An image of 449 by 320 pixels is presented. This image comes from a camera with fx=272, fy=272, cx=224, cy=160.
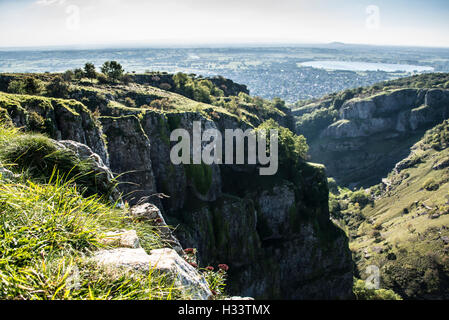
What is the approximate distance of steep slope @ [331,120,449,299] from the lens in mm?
93875

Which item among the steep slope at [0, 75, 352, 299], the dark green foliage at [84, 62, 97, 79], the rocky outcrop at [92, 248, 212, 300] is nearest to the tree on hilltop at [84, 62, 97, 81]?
the dark green foliage at [84, 62, 97, 79]

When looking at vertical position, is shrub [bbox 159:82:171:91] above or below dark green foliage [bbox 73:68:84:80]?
below

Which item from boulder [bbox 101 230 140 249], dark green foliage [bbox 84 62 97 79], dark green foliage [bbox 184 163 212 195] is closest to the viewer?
boulder [bbox 101 230 140 249]

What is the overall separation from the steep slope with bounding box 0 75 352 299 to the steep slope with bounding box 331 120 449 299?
50690 millimetres

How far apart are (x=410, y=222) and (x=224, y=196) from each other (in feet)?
370

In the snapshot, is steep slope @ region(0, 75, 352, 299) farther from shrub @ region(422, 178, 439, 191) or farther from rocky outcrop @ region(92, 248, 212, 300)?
shrub @ region(422, 178, 439, 191)

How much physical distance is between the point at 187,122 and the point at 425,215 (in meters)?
128

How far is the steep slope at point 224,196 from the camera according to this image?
2975 centimetres

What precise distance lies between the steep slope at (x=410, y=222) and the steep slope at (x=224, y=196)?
50690 mm

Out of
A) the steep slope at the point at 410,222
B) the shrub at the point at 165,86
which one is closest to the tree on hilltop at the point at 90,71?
the shrub at the point at 165,86

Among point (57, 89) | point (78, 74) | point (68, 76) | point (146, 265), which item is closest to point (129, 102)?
point (68, 76)

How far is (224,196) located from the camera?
4244cm

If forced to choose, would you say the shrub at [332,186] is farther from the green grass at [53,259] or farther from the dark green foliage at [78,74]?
the green grass at [53,259]
